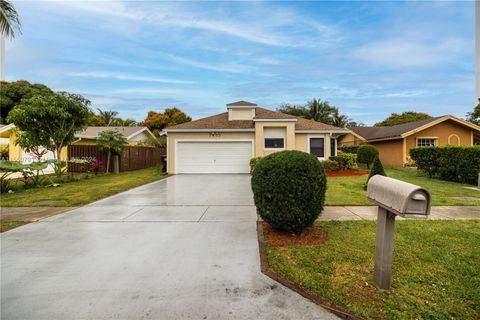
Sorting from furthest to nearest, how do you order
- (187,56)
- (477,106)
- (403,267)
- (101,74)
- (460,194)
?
1. (477,106)
2. (101,74)
3. (187,56)
4. (460,194)
5. (403,267)

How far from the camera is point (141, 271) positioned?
11.7ft

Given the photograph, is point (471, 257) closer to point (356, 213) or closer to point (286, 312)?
point (356, 213)

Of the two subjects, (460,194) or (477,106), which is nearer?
(460,194)

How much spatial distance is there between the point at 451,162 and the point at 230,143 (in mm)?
12170

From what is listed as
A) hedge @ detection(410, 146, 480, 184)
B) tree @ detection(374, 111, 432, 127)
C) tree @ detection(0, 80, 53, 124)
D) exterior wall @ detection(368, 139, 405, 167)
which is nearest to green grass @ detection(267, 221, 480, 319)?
hedge @ detection(410, 146, 480, 184)

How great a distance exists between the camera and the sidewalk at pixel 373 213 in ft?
20.2

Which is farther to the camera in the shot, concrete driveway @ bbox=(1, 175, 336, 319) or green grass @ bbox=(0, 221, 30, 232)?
green grass @ bbox=(0, 221, 30, 232)

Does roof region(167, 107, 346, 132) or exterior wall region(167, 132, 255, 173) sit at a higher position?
roof region(167, 107, 346, 132)

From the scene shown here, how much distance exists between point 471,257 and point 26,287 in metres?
6.05

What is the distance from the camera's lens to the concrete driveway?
2.72m

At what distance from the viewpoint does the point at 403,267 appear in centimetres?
356

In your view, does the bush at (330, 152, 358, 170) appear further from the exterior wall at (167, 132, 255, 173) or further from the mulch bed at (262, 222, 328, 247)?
the mulch bed at (262, 222, 328, 247)

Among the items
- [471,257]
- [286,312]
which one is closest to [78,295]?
[286,312]

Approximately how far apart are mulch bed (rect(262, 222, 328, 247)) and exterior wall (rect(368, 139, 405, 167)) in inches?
803
